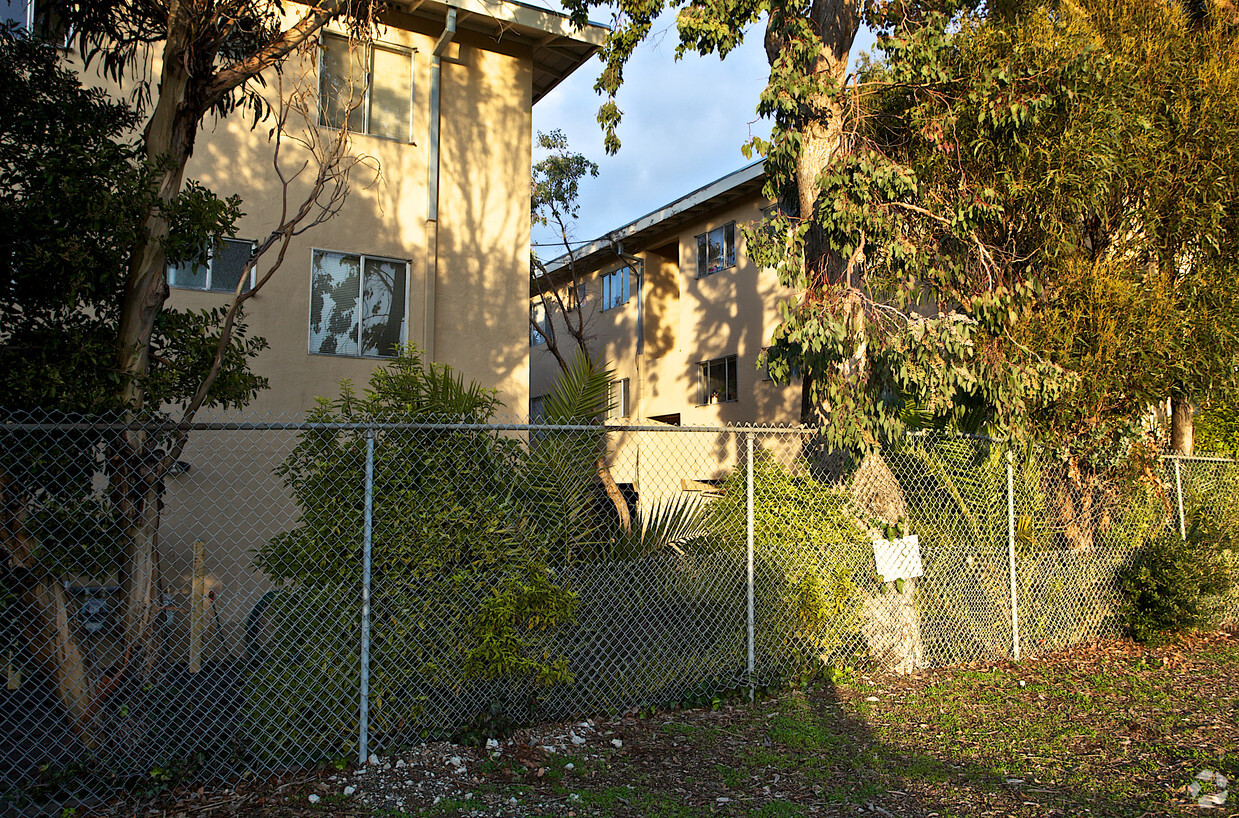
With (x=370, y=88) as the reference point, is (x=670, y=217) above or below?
above

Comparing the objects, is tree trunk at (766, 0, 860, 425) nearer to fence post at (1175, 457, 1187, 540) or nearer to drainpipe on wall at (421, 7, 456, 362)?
fence post at (1175, 457, 1187, 540)

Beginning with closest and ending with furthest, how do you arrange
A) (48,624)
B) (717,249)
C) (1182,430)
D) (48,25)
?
(48,624) → (48,25) → (1182,430) → (717,249)

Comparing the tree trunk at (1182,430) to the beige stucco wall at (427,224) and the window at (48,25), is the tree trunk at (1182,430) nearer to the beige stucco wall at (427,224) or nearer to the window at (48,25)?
the beige stucco wall at (427,224)

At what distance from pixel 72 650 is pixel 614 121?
276 inches

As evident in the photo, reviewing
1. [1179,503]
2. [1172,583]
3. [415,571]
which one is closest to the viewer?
[415,571]

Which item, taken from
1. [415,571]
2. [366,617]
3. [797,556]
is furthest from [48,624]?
[797,556]

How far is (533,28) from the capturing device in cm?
1048

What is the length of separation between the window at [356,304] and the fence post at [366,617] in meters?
4.80

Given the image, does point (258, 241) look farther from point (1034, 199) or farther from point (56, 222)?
point (1034, 199)

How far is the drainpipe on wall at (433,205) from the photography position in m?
10.2

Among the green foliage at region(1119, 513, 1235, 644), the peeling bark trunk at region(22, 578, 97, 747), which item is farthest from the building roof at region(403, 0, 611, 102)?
the green foliage at region(1119, 513, 1235, 644)

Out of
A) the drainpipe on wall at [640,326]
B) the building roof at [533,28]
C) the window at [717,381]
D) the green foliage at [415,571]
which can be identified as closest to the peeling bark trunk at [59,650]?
the green foliage at [415,571]

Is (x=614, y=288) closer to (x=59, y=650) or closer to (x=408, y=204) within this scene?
(x=408, y=204)

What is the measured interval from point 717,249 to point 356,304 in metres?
9.95
